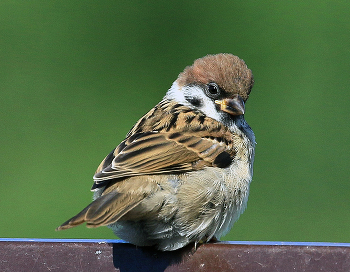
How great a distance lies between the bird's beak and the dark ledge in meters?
0.96

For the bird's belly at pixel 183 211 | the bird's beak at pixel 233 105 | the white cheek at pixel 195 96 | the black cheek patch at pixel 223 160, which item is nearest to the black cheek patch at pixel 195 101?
the white cheek at pixel 195 96

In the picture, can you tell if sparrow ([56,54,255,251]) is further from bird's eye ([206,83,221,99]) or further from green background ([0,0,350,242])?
green background ([0,0,350,242])

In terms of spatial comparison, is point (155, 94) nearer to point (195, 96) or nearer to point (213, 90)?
point (195, 96)

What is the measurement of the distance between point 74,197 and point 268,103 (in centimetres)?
153

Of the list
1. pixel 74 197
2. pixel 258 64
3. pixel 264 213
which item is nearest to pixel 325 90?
pixel 258 64

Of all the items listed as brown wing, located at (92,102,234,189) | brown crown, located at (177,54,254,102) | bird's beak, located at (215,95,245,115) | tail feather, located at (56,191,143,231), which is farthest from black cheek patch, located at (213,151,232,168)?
tail feather, located at (56,191,143,231)

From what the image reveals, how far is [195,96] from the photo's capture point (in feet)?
12.8

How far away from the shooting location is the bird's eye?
149 inches

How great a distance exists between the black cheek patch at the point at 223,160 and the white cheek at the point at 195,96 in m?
0.29

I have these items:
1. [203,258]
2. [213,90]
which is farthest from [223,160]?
[203,258]

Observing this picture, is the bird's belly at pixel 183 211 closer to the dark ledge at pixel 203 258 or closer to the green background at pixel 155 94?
the dark ledge at pixel 203 258

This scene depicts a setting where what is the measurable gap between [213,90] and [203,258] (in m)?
1.14

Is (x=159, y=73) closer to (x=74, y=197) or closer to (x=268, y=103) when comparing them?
(x=268, y=103)

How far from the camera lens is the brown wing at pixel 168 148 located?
318 centimetres
